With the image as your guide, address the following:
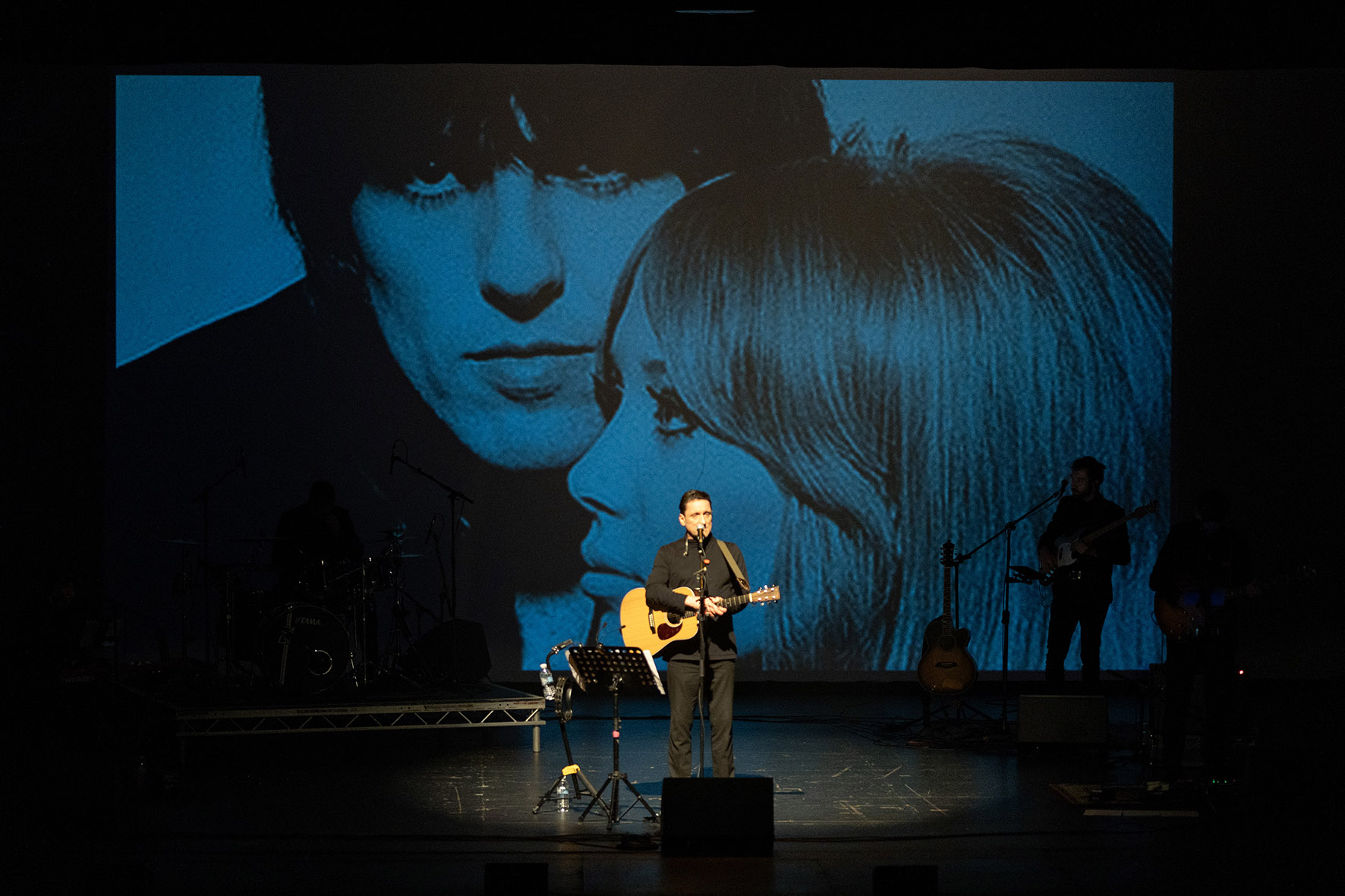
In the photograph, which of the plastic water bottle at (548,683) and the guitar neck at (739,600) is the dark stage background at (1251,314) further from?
the guitar neck at (739,600)

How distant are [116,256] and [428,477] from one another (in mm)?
3169

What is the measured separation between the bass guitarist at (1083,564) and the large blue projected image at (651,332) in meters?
1.77

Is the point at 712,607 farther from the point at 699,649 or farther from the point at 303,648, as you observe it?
the point at 303,648

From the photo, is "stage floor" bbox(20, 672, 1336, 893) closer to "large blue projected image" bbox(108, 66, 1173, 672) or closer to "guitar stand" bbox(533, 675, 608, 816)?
"guitar stand" bbox(533, 675, 608, 816)

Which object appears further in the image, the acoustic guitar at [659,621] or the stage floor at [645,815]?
the acoustic guitar at [659,621]

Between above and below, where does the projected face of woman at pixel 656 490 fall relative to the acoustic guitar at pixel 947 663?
above

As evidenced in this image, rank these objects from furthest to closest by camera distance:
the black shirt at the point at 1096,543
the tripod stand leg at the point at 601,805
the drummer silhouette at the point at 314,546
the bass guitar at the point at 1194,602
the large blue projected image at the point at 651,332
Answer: the large blue projected image at the point at 651,332 → the drummer silhouette at the point at 314,546 → the black shirt at the point at 1096,543 → the bass guitar at the point at 1194,602 → the tripod stand leg at the point at 601,805

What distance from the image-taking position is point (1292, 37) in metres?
9.23

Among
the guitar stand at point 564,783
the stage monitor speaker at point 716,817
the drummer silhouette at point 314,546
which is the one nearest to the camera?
the stage monitor speaker at point 716,817

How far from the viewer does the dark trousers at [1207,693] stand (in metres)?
6.93

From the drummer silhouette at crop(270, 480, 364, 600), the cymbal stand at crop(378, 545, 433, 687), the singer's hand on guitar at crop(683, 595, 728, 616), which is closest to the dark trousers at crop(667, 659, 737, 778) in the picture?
the singer's hand on guitar at crop(683, 595, 728, 616)

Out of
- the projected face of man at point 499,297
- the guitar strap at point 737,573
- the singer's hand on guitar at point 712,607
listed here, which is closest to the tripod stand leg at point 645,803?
the singer's hand on guitar at point 712,607

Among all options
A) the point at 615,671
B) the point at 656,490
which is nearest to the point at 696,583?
the point at 615,671

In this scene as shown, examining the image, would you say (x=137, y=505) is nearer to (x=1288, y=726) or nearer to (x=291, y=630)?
(x=291, y=630)
